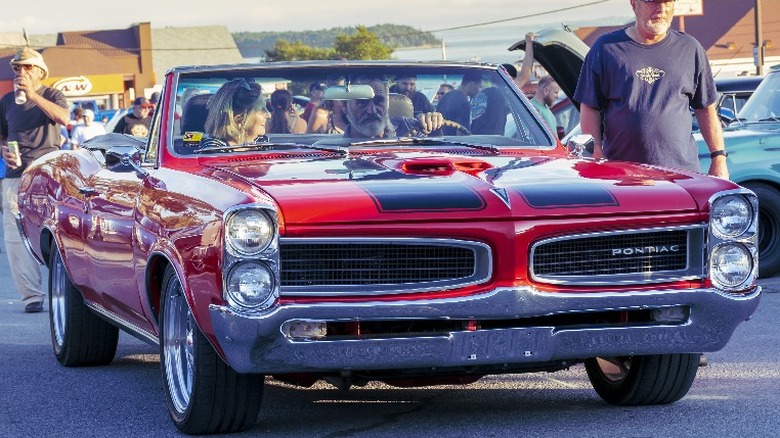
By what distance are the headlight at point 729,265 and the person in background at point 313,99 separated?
7.04 feet

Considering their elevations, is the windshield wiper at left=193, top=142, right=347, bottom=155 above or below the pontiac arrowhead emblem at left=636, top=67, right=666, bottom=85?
below

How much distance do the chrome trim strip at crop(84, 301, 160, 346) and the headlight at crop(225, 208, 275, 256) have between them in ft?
4.33

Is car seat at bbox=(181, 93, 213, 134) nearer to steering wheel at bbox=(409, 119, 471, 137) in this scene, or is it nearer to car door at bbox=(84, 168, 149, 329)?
car door at bbox=(84, 168, 149, 329)

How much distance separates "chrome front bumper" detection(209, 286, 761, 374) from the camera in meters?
5.32

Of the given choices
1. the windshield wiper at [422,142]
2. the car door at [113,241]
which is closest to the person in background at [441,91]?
the windshield wiper at [422,142]

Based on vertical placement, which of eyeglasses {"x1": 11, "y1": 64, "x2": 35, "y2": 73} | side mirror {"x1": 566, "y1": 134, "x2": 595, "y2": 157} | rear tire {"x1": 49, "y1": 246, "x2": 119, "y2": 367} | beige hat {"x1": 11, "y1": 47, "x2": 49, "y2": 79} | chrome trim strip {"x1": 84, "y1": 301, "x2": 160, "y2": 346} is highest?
beige hat {"x1": 11, "y1": 47, "x2": 49, "y2": 79}

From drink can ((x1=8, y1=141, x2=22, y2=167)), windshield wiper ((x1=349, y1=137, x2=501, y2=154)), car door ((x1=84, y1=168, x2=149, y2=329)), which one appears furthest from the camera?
drink can ((x1=8, y1=141, x2=22, y2=167))

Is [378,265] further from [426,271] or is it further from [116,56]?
[116,56]

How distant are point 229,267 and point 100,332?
319 centimetres

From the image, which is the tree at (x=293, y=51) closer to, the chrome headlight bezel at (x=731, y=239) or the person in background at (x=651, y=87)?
the person in background at (x=651, y=87)

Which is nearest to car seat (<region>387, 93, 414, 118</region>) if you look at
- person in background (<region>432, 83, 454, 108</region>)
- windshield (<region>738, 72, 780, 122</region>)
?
person in background (<region>432, 83, 454, 108</region>)

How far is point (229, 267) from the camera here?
5324 millimetres

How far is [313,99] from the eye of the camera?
7098 mm

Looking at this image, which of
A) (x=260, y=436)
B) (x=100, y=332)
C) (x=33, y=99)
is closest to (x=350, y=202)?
(x=260, y=436)
